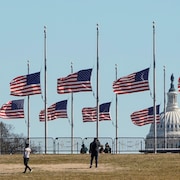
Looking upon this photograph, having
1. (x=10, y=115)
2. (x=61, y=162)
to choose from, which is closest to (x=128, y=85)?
(x=10, y=115)

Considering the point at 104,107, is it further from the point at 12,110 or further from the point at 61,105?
the point at 12,110

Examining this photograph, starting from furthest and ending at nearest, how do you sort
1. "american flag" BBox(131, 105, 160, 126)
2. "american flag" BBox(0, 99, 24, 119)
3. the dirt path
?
"american flag" BBox(131, 105, 160, 126) < "american flag" BBox(0, 99, 24, 119) < the dirt path

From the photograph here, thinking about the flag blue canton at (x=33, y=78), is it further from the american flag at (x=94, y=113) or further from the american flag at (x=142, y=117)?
the american flag at (x=142, y=117)

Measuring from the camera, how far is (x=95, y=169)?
57938mm

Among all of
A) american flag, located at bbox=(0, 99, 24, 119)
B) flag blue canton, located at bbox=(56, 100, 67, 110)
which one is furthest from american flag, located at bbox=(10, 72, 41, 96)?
flag blue canton, located at bbox=(56, 100, 67, 110)

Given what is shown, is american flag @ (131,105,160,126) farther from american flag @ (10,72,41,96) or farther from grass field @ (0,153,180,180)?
grass field @ (0,153,180,180)

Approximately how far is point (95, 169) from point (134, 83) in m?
25.3

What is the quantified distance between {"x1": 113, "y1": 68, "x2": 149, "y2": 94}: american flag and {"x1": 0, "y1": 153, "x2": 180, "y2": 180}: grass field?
12.2 m

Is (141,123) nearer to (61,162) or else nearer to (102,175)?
(61,162)

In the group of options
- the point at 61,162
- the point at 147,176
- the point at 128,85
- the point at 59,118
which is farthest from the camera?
the point at 59,118

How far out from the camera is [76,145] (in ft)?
314

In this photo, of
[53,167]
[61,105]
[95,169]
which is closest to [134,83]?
[61,105]

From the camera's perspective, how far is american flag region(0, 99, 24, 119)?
3415 inches

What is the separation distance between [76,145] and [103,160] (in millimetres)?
27660
